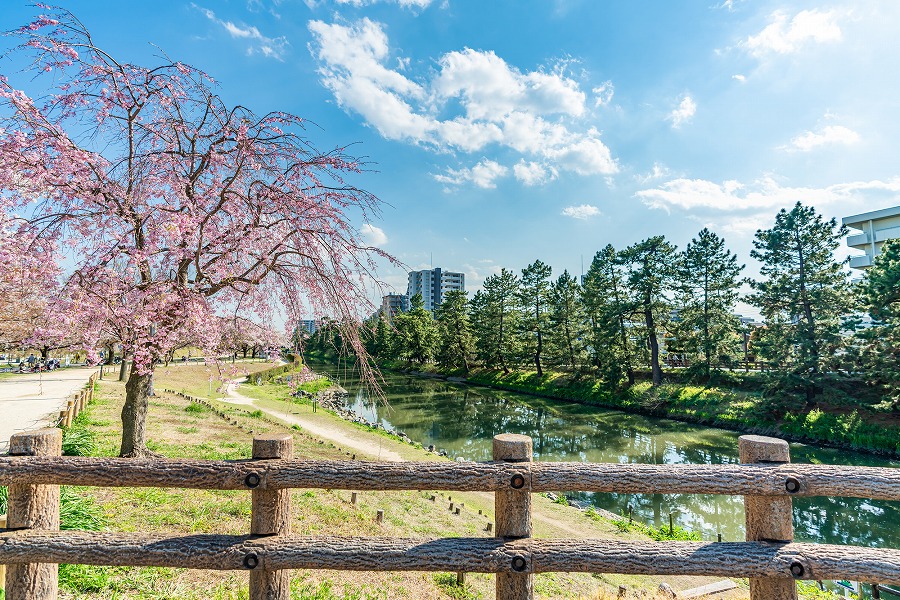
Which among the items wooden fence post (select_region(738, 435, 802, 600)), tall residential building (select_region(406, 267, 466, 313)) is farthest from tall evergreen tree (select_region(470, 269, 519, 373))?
tall residential building (select_region(406, 267, 466, 313))

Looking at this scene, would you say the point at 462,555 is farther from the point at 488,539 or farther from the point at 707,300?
the point at 707,300

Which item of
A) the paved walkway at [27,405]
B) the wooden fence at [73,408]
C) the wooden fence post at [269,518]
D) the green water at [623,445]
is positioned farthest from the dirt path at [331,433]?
the wooden fence post at [269,518]

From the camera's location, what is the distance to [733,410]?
820 inches

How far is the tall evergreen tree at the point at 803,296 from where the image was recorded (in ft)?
61.9

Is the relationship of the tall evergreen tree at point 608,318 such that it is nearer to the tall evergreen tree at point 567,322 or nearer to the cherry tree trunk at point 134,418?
the tall evergreen tree at point 567,322

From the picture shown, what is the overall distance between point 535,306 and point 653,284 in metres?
11.9

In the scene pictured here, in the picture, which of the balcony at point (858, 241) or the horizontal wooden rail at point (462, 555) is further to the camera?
Answer: the balcony at point (858, 241)

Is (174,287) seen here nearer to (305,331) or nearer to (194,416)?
(305,331)

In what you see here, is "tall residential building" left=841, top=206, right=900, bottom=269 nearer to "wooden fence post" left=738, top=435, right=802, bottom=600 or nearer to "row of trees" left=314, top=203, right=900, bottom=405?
"row of trees" left=314, top=203, right=900, bottom=405

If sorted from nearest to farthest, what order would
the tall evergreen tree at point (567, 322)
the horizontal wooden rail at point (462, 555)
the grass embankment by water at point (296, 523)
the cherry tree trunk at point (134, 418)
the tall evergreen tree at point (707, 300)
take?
the horizontal wooden rail at point (462, 555), the grass embankment by water at point (296, 523), the cherry tree trunk at point (134, 418), the tall evergreen tree at point (707, 300), the tall evergreen tree at point (567, 322)

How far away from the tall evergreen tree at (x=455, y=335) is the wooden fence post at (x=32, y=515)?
123 feet

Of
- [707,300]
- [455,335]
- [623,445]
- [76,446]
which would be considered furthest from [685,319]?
[76,446]

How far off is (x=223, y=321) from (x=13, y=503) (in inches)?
166

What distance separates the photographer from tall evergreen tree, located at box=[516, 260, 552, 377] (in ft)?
116
